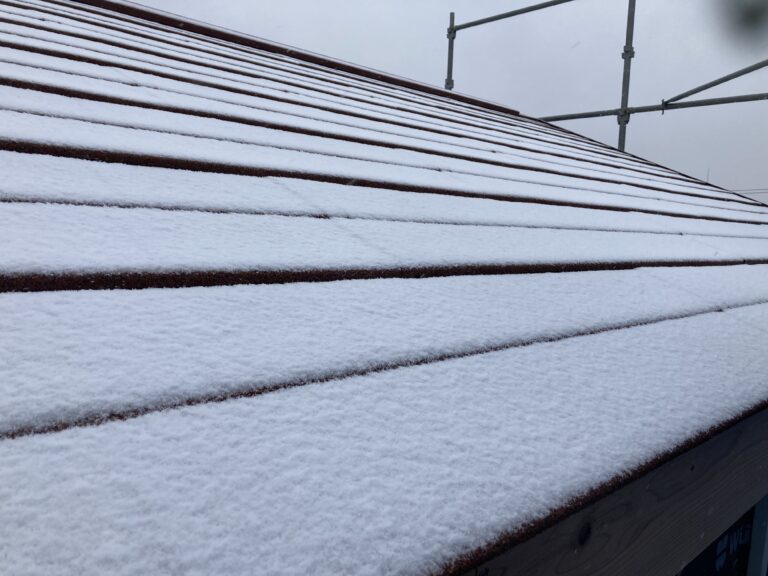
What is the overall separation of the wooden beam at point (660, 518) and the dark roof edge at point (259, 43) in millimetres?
2935

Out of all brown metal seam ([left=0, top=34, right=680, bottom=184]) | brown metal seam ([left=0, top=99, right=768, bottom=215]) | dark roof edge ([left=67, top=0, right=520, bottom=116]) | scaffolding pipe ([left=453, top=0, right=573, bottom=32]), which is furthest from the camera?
scaffolding pipe ([left=453, top=0, right=573, bottom=32])

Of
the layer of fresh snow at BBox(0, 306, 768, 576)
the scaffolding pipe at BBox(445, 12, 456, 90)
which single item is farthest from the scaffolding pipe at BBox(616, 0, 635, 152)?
the layer of fresh snow at BBox(0, 306, 768, 576)

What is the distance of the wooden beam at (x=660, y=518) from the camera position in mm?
471

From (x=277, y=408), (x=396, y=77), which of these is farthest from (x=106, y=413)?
(x=396, y=77)

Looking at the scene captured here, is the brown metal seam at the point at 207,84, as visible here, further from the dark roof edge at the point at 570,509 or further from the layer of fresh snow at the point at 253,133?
the dark roof edge at the point at 570,509

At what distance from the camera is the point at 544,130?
12.1ft

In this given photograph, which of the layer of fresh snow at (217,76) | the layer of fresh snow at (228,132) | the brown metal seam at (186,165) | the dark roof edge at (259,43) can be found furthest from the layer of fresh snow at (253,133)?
the dark roof edge at (259,43)

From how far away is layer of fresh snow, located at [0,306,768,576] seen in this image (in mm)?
344

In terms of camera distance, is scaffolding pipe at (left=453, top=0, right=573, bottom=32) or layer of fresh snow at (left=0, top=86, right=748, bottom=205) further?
scaffolding pipe at (left=453, top=0, right=573, bottom=32)

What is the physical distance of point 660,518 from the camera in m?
0.65

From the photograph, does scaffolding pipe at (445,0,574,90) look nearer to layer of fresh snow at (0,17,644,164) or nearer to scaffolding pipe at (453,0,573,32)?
scaffolding pipe at (453,0,573,32)

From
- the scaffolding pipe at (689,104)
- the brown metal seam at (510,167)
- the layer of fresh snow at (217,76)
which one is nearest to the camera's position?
the brown metal seam at (510,167)

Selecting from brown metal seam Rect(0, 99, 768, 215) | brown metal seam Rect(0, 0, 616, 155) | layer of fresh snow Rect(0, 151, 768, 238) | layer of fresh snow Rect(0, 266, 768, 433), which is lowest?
layer of fresh snow Rect(0, 266, 768, 433)

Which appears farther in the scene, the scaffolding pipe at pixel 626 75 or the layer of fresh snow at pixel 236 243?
the scaffolding pipe at pixel 626 75
